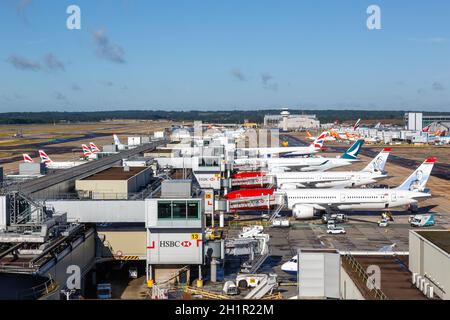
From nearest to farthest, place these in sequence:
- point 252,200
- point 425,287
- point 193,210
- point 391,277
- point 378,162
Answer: point 425,287, point 391,277, point 193,210, point 252,200, point 378,162

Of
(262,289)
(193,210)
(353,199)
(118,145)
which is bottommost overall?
(262,289)

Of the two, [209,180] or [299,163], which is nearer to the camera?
[209,180]

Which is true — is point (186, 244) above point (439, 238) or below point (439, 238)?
below

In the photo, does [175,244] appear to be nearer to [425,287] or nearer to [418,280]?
[418,280]

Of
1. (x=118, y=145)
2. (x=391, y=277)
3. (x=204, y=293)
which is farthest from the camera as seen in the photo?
(x=118, y=145)

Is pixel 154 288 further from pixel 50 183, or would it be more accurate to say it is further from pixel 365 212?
pixel 365 212

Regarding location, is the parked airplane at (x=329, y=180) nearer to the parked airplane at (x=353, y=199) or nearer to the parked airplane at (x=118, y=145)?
the parked airplane at (x=353, y=199)

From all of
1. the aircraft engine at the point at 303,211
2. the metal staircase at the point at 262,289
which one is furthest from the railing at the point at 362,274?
the aircraft engine at the point at 303,211

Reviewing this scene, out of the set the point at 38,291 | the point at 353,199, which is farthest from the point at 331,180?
the point at 38,291
